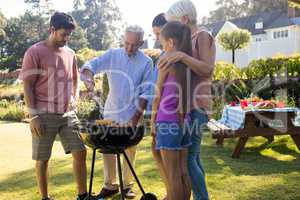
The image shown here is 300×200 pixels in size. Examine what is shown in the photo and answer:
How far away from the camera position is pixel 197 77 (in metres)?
3.17

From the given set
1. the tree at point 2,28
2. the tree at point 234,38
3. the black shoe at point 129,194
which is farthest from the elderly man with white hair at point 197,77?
the tree at point 2,28

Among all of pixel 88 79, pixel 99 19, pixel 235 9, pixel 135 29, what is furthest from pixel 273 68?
pixel 235 9

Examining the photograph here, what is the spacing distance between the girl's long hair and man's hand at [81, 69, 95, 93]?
103 centimetres

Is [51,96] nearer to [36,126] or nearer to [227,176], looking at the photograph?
[36,126]

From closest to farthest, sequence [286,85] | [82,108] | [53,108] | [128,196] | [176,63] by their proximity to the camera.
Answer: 1. [176,63]
2. [53,108]
3. [128,196]
4. [82,108]
5. [286,85]

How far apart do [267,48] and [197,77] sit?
120 feet

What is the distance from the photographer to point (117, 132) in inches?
132

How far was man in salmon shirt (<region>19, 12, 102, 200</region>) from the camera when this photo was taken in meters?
3.71

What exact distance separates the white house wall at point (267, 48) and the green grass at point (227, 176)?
29.5 m

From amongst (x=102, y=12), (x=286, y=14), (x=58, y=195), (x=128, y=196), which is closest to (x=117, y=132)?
(x=128, y=196)

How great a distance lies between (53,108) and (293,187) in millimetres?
2751

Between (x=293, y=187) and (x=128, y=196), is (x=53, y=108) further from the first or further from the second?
(x=293, y=187)

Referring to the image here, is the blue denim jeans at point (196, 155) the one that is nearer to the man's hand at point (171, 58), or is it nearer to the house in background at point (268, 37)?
the man's hand at point (171, 58)

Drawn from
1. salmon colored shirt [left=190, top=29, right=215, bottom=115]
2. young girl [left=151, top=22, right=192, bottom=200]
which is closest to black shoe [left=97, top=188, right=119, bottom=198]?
young girl [left=151, top=22, right=192, bottom=200]
